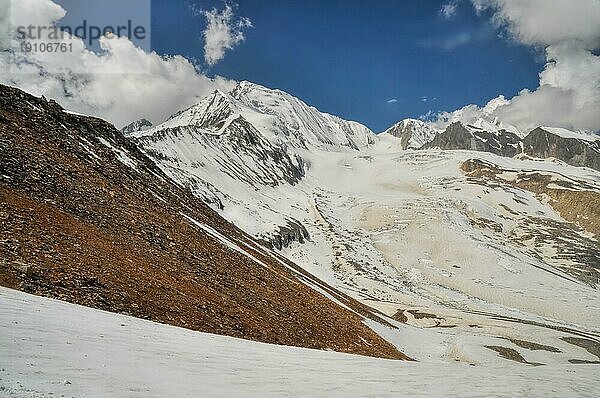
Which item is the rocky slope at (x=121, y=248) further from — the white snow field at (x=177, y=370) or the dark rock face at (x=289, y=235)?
the dark rock face at (x=289, y=235)

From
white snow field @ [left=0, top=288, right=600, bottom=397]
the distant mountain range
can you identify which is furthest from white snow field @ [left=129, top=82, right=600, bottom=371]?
white snow field @ [left=0, top=288, right=600, bottom=397]

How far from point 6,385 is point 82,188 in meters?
24.0

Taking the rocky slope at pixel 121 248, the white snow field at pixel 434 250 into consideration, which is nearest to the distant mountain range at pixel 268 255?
the rocky slope at pixel 121 248

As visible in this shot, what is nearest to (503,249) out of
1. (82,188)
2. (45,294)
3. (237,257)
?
(237,257)

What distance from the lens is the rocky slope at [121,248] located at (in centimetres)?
1544

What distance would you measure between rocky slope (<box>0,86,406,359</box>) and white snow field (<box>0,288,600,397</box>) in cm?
394

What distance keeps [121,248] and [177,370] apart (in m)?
15.3

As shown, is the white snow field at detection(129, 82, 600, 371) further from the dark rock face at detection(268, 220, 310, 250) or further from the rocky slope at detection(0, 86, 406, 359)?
the rocky slope at detection(0, 86, 406, 359)

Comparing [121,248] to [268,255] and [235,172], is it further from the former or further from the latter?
[235,172]

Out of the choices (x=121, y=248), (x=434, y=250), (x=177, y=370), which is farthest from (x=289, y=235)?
(x=177, y=370)

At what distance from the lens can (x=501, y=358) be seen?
135ft

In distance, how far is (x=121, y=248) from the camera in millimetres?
21750

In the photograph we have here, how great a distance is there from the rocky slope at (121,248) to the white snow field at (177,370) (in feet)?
12.9

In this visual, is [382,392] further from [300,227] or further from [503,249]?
[503,249]
